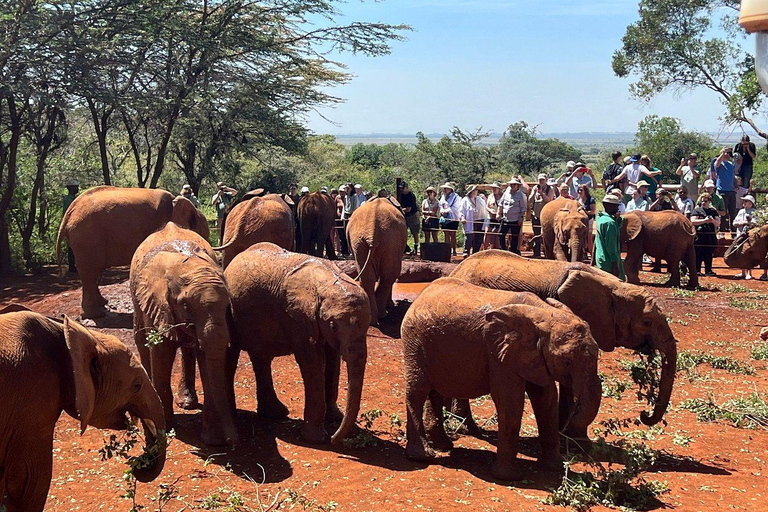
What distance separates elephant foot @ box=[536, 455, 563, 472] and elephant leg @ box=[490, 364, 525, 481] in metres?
0.39

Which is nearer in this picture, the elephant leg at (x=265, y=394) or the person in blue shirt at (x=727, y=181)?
the elephant leg at (x=265, y=394)

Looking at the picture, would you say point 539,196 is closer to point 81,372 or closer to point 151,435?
point 151,435

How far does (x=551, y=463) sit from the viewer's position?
7719mm

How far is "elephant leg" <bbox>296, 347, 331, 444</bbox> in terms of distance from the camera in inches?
Answer: 324

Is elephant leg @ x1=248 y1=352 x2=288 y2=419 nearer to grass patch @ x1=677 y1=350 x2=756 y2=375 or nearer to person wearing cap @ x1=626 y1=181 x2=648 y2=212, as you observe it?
grass patch @ x1=677 y1=350 x2=756 y2=375

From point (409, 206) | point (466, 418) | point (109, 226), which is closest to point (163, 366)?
point (466, 418)

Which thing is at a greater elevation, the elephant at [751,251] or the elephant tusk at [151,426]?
the elephant at [751,251]

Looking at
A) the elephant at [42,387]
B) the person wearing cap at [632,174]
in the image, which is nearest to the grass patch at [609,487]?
the elephant at [42,387]

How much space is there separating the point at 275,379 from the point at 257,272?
2372 millimetres

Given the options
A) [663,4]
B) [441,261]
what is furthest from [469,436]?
[663,4]

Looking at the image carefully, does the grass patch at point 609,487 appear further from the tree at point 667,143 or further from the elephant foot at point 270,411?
the tree at point 667,143

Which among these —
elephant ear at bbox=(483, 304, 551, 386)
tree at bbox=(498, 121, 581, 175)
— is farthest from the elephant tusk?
tree at bbox=(498, 121, 581, 175)

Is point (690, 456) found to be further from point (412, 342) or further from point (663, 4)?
point (663, 4)

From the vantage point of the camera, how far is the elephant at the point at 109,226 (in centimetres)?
1351
